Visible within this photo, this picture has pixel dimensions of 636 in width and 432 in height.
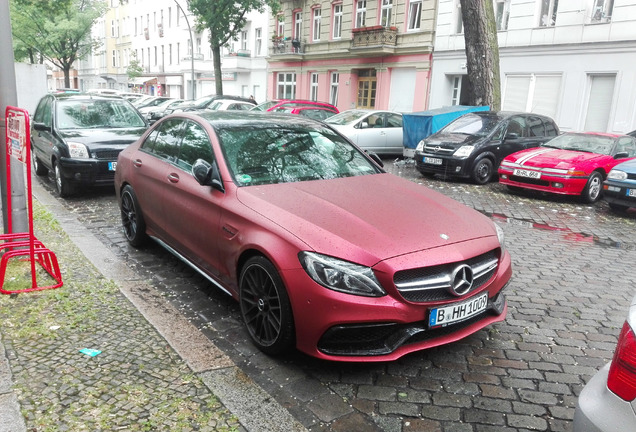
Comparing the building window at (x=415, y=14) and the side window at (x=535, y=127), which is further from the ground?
the building window at (x=415, y=14)

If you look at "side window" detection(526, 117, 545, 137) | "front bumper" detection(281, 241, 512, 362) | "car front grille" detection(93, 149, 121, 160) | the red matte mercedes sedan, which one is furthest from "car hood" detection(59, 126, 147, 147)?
"side window" detection(526, 117, 545, 137)

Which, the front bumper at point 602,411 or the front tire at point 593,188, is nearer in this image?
the front bumper at point 602,411

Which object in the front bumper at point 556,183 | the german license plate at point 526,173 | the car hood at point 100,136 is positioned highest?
the car hood at point 100,136

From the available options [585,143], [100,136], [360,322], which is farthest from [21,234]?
[585,143]

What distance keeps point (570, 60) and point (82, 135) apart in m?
17.7

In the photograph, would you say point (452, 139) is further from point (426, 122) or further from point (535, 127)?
point (535, 127)

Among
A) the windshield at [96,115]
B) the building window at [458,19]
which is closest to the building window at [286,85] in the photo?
the building window at [458,19]

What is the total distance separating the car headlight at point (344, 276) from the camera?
306 cm

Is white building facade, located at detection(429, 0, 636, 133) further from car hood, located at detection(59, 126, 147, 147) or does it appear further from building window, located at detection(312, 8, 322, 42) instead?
car hood, located at detection(59, 126, 147, 147)

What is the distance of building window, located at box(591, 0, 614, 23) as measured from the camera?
714 inches

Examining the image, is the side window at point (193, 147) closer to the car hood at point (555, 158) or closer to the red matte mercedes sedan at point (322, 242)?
the red matte mercedes sedan at point (322, 242)

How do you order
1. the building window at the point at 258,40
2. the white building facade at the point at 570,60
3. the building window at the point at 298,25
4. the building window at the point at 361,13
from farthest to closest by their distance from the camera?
the building window at the point at 258,40
the building window at the point at 298,25
the building window at the point at 361,13
the white building facade at the point at 570,60

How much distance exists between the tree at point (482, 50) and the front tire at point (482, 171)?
11.1 feet

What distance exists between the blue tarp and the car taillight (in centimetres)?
1234
